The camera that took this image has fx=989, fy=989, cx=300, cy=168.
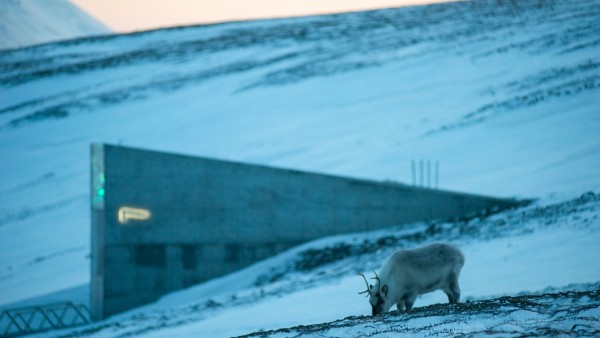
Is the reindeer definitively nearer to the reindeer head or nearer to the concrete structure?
the reindeer head

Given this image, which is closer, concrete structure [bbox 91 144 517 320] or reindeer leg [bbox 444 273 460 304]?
reindeer leg [bbox 444 273 460 304]

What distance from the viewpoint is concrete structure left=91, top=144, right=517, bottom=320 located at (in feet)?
82.9

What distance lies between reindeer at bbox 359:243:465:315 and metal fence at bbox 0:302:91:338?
1158cm

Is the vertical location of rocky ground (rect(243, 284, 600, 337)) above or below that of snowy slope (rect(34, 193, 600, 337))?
below

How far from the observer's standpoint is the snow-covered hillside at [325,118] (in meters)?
22.0

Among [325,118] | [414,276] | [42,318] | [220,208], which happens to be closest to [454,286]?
[414,276]

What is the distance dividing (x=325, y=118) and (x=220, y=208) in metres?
25.0

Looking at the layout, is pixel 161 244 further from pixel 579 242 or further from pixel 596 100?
pixel 596 100

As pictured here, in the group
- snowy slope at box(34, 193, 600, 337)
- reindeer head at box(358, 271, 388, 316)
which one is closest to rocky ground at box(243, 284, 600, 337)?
snowy slope at box(34, 193, 600, 337)

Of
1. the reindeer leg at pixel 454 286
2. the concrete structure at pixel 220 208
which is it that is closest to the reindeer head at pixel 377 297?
the reindeer leg at pixel 454 286

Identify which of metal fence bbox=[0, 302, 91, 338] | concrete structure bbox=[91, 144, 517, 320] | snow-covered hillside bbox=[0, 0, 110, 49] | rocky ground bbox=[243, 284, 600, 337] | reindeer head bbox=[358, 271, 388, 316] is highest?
snow-covered hillside bbox=[0, 0, 110, 49]

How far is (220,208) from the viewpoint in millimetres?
25484

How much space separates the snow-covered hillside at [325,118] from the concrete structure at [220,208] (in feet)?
2.78

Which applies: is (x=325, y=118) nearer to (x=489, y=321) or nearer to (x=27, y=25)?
(x=489, y=321)
